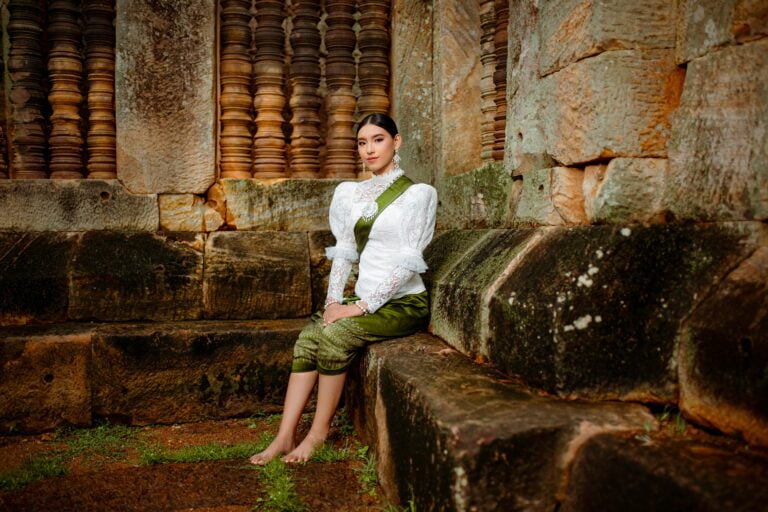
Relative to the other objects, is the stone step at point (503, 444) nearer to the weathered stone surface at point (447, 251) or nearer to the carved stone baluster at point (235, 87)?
the weathered stone surface at point (447, 251)

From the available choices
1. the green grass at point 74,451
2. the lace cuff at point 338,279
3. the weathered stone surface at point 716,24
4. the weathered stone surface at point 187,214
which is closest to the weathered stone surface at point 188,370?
the green grass at point 74,451

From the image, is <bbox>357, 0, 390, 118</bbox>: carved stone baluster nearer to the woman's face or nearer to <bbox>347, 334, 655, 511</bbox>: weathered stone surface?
the woman's face

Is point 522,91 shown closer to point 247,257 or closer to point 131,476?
point 247,257

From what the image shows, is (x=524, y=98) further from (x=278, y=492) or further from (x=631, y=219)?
(x=278, y=492)

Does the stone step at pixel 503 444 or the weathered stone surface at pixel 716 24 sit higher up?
the weathered stone surface at pixel 716 24

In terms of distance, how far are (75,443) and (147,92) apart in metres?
2.04

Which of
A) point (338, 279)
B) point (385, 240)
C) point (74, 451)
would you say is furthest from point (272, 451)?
point (385, 240)

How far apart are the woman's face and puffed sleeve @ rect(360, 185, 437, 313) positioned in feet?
Answer: 0.83

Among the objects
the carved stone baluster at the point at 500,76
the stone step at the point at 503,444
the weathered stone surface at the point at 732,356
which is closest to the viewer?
the weathered stone surface at the point at 732,356

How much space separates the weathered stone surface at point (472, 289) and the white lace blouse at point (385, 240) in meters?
0.16

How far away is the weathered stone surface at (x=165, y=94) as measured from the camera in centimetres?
347

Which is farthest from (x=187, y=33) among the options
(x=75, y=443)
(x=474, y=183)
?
(x=75, y=443)

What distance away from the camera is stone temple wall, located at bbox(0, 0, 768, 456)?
5.98ft

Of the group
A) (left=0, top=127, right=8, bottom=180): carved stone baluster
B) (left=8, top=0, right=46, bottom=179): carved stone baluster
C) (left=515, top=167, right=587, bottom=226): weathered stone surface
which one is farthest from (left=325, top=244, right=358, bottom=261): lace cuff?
(left=0, top=127, right=8, bottom=180): carved stone baluster
